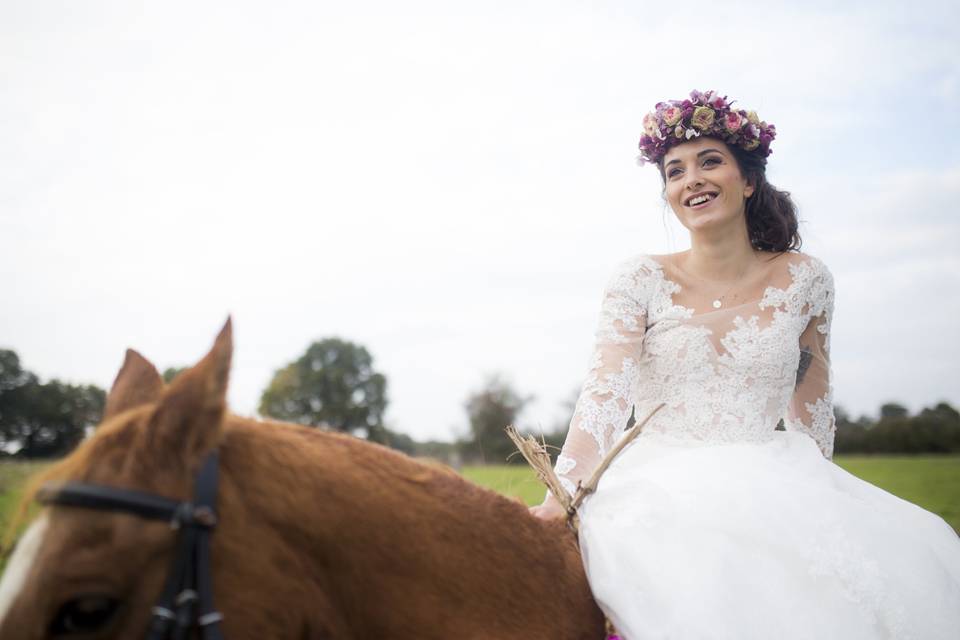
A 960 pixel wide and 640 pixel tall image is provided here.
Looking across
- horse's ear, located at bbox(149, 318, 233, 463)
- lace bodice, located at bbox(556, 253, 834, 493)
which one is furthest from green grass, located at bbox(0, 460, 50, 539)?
lace bodice, located at bbox(556, 253, 834, 493)

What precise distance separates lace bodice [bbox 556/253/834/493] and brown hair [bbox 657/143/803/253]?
0.32m

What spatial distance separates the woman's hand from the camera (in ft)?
8.06

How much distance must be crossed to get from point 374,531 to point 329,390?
45.8 metres

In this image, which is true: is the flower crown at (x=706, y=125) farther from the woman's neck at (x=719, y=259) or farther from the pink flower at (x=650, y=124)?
the woman's neck at (x=719, y=259)

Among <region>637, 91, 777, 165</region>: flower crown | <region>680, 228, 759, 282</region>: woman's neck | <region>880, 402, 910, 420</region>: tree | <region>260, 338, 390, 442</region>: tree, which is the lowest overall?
<region>880, 402, 910, 420</region>: tree

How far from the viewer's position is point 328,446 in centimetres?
195

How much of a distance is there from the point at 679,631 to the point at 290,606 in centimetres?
122

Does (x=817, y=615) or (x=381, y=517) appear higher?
(x=381, y=517)

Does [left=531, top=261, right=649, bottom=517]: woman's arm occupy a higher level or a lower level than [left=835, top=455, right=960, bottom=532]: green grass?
higher

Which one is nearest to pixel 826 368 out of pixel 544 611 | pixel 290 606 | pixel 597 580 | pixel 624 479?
pixel 624 479

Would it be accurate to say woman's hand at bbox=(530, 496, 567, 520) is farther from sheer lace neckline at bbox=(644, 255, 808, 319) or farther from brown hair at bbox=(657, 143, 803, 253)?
brown hair at bbox=(657, 143, 803, 253)

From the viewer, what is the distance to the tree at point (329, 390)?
147 feet

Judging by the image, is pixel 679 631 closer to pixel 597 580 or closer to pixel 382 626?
pixel 597 580

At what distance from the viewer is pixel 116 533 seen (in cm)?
148
